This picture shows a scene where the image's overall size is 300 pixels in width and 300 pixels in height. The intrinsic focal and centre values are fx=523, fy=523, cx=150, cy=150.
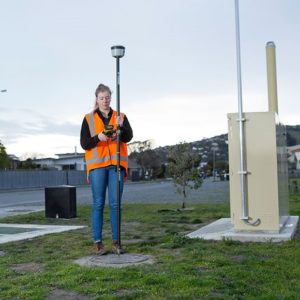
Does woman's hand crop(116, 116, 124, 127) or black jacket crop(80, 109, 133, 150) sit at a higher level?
woman's hand crop(116, 116, 124, 127)

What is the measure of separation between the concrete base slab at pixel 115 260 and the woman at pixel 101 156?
221 millimetres

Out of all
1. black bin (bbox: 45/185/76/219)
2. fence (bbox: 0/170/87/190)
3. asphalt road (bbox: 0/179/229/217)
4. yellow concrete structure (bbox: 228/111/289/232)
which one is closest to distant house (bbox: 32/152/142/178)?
fence (bbox: 0/170/87/190)

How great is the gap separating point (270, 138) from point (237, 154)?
0.57 meters

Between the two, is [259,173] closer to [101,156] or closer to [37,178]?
[101,156]

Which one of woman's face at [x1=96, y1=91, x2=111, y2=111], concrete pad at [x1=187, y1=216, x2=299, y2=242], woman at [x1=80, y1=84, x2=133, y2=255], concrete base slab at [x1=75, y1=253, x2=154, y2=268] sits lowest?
concrete base slab at [x1=75, y1=253, x2=154, y2=268]

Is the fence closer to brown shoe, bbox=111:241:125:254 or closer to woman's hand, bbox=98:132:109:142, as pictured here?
brown shoe, bbox=111:241:125:254

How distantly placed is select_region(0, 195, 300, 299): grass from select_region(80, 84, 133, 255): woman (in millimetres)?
550

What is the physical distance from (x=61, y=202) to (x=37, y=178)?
1675 inches

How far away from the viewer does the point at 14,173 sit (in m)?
51.4

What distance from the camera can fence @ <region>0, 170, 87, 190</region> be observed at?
165 feet

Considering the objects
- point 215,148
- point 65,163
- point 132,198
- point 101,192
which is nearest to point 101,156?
point 101,192

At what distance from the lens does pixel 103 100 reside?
6613 millimetres

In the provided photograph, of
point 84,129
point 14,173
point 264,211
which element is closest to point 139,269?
point 84,129

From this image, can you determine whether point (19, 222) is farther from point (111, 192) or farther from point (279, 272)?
point (279, 272)
